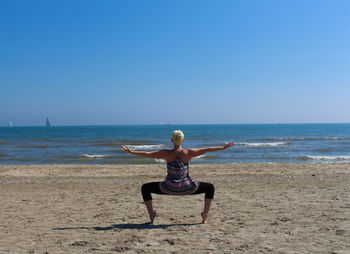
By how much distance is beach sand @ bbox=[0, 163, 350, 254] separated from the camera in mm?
4261

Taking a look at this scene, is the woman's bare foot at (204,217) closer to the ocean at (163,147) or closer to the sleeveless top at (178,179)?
the sleeveless top at (178,179)

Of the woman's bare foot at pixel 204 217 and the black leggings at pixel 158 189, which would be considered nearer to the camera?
the black leggings at pixel 158 189

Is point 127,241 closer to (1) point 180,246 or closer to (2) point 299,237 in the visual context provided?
(1) point 180,246

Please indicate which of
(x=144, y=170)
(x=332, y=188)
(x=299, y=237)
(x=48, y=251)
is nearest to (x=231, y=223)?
(x=299, y=237)

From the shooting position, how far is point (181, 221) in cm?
557

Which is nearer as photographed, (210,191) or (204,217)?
(210,191)

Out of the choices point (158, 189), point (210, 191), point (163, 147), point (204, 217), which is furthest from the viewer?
point (163, 147)

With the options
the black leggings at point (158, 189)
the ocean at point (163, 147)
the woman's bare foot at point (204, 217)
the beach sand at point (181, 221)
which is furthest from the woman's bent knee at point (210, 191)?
the ocean at point (163, 147)

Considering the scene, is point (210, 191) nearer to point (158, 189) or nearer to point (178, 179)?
point (178, 179)

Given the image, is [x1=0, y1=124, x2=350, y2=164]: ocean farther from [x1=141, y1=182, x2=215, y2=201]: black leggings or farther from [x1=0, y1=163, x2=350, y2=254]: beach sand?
[x1=141, y1=182, x2=215, y2=201]: black leggings

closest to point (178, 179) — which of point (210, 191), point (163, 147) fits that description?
point (210, 191)

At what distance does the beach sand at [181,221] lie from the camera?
4.26 m

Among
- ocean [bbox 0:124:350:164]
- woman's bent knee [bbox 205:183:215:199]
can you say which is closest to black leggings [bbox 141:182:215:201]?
woman's bent knee [bbox 205:183:215:199]

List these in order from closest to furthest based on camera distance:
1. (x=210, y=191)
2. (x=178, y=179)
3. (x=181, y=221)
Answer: (x=178, y=179)
(x=210, y=191)
(x=181, y=221)
